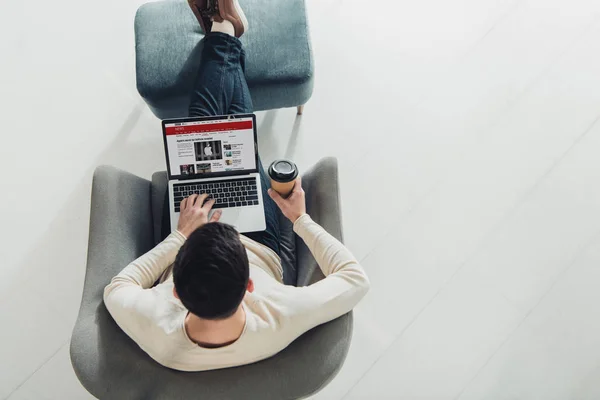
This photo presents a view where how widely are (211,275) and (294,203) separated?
49 cm

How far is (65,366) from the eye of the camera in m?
1.78

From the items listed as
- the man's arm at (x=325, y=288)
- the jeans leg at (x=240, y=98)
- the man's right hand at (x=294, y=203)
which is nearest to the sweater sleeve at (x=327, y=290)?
the man's arm at (x=325, y=288)

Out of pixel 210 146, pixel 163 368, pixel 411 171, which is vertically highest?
pixel 210 146

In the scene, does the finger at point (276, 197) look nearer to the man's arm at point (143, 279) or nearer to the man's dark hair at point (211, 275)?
the man's arm at point (143, 279)

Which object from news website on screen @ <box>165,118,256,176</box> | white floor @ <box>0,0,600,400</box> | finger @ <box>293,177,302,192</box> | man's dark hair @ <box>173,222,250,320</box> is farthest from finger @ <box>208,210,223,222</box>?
white floor @ <box>0,0,600,400</box>

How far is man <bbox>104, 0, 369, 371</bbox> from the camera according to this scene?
969mm

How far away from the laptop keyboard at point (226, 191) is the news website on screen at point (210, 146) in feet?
0.13

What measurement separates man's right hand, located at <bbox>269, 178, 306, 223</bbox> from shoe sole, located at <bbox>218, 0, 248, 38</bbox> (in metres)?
0.67

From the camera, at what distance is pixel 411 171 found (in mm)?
2072

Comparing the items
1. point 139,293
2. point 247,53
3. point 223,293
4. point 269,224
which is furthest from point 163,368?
point 247,53

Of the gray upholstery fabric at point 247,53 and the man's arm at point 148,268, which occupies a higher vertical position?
the gray upholstery fabric at point 247,53

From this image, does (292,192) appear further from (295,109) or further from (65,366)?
(65,366)

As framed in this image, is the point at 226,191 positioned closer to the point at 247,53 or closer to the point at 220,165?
the point at 220,165

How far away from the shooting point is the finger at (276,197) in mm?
1427
